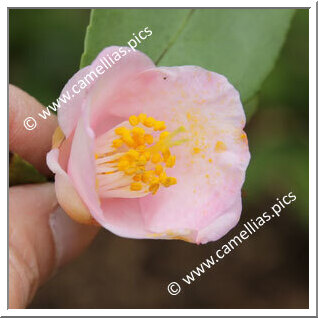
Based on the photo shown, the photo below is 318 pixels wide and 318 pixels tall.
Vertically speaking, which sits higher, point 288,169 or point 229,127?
point 229,127

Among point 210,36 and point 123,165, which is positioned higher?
point 210,36

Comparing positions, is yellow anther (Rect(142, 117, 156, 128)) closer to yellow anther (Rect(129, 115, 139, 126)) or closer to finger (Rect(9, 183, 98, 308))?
yellow anther (Rect(129, 115, 139, 126))

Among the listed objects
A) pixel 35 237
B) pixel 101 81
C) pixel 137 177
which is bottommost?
pixel 35 237

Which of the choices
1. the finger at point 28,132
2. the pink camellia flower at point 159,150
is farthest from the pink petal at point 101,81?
the finger at point 28,132

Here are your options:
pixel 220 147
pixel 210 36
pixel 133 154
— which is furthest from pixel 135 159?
pixel 210 36

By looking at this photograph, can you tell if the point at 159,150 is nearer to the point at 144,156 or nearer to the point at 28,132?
the point at 144,156

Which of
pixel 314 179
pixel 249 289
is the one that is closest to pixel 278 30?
pixel 314 179
